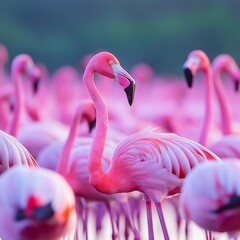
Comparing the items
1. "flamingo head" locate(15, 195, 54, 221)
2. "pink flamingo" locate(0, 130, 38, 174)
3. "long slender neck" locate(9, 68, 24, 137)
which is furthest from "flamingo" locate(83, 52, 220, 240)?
"long slender neck" locate(9, 68, 24, 137)

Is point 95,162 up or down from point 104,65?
down

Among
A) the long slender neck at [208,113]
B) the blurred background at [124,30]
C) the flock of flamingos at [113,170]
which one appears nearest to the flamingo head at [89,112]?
the flock of flamingos at [113,170]

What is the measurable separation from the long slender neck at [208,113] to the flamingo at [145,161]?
1055 mm

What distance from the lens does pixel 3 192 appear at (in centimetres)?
338

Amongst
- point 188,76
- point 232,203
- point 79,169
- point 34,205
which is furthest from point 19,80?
point 232,203

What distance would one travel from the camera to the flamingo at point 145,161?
426 cm

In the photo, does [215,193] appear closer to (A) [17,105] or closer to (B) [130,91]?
(B) [130,91]

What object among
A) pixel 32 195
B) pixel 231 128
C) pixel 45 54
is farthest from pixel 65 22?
pixel 32 195

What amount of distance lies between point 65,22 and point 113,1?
61.4 inches

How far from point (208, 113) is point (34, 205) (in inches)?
94.1

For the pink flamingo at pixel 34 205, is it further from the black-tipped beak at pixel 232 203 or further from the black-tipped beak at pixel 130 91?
Answer: the black-tipped beak at pixel 130 91

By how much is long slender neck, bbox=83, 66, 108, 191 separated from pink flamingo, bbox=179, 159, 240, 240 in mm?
884

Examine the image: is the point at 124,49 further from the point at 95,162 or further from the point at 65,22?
the point at 95,162

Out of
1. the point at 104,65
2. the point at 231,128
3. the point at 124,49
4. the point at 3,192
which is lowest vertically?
the point at 124,49
